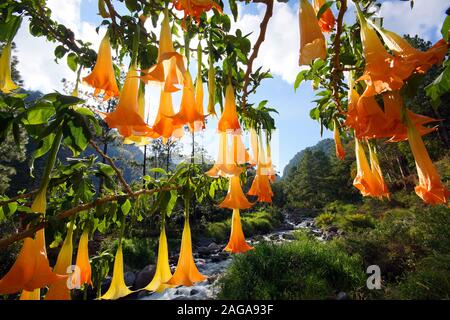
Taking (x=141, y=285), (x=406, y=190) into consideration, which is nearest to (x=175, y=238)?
(x=141, y=285)

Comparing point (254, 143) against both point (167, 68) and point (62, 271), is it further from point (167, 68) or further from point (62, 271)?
point (62, 271)

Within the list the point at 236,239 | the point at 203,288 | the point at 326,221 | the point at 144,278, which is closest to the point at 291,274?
the point at 203,288

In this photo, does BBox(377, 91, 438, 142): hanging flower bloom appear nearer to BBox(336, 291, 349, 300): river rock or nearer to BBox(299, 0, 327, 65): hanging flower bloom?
BBox(299, 0, 327, 65): hanging flower bloom

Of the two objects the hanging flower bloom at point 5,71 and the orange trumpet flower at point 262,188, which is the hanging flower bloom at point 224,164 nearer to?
the orange trumpet flower at point 262,188

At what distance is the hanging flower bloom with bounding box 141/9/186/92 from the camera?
695 millimetres

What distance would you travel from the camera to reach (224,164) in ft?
3.61

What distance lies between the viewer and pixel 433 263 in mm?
5574

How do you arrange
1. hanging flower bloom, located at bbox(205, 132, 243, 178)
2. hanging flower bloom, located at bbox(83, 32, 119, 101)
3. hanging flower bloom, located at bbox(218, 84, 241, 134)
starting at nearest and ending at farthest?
hanging flower bloom, located at bbox(83, 32, 119, 101), hanging flower bloom, located at bbox(218, 84, 241, 134), hanging flower bloom, located at bbox(205, 132, 243, 178)

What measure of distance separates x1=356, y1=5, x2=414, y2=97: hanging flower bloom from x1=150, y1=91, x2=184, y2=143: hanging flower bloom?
0.51 metres

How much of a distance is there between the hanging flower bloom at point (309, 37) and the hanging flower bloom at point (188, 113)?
31 centimetres

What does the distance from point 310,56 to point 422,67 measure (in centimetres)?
27

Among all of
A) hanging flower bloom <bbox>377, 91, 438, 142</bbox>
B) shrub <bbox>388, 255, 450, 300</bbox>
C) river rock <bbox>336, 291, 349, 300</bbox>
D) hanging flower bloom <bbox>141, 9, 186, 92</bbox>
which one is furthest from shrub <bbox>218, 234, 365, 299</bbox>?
hanging flower bloom <bbox>141, 9, 186, 92</bbox>

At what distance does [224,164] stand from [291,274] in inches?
283
